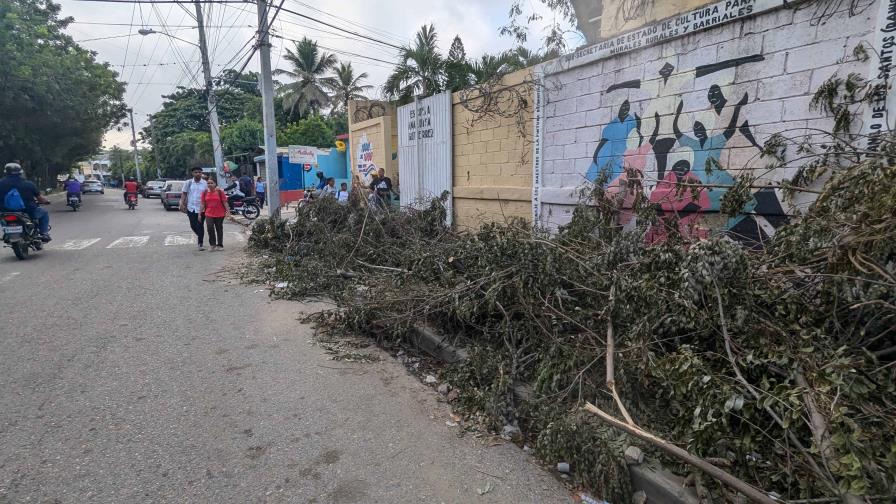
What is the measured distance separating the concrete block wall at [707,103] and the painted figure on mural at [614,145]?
0.5 inches

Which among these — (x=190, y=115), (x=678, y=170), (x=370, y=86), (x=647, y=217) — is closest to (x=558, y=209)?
(x=678, y=170)

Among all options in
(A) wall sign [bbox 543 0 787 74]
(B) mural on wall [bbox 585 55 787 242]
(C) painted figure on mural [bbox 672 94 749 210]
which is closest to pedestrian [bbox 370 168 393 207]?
(A) wall sign [bbox 543 0 787 74]

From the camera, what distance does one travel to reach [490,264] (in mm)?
4320

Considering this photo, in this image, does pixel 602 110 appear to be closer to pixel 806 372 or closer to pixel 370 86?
pixel 806 372

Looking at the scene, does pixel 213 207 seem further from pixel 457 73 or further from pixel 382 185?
pixel 457 73

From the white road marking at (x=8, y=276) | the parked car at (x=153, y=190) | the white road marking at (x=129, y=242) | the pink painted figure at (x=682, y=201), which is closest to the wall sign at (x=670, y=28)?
the pink painted figure at (x=682, y=201)

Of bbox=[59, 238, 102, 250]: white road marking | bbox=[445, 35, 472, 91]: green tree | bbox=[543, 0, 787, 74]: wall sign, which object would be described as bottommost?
bbox=[59, 238, 102, 250]: white road marking

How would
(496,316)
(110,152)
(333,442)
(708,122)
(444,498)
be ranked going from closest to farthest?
1. (444,498)
2. (333,442)
3. (496,316)
4. (708,122)
5. (110,152)

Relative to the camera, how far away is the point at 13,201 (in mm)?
8680

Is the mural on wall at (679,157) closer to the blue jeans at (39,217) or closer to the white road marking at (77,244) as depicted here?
the blue jeans at (39,217)

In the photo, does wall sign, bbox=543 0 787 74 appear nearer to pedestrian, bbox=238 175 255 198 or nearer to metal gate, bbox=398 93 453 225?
metal gate, bbox=398 93 453 225

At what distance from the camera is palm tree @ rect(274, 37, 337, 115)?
33.3m

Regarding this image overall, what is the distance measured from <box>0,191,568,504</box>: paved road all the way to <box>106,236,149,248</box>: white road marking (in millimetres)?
5189

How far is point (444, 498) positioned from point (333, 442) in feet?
2.82
